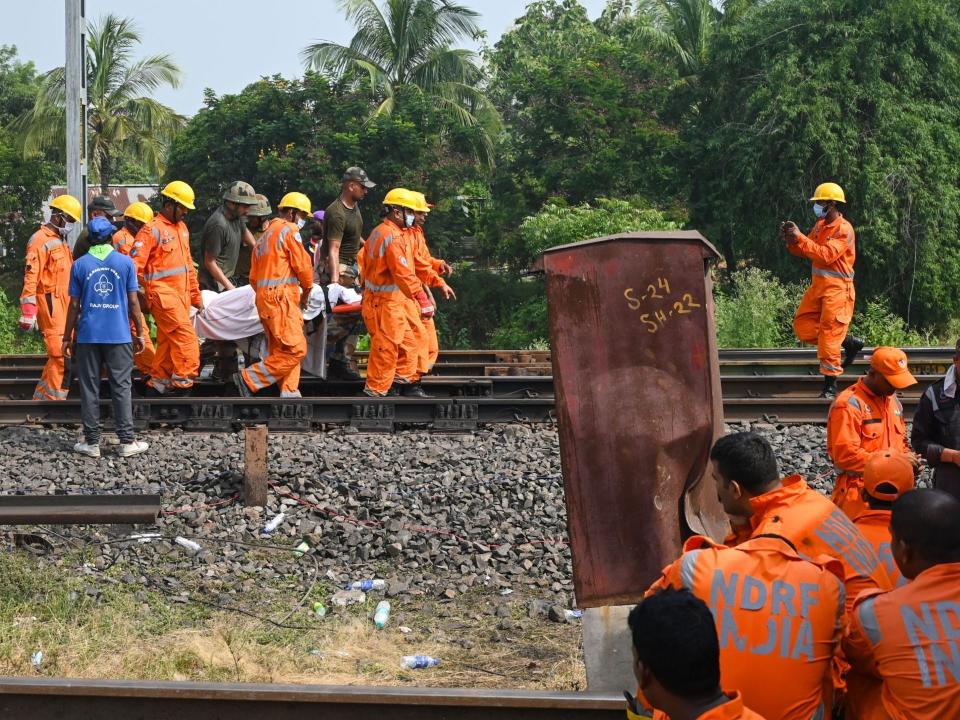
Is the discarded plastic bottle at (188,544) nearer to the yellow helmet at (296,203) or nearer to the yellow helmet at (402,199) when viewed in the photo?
the yellow helmet at (296,203)

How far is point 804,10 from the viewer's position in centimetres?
2112

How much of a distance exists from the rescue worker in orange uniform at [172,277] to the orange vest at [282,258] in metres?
0.77

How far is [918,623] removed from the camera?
2.94 meters

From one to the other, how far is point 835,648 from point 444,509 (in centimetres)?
432

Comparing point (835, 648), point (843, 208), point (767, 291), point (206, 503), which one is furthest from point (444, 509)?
point (843, 208)

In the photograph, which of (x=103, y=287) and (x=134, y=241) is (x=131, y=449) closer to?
(x=103, y=287)

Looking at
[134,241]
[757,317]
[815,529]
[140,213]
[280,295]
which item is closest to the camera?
[815,529]

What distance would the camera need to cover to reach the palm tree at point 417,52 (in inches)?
1179

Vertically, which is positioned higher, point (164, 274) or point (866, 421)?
point (164, 274)

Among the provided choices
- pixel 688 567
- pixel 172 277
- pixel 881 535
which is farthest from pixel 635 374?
pixel 172 277

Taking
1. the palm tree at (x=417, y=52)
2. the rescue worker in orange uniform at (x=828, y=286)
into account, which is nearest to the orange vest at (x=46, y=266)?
the rescue worker in orange uniform at (x=828, y=286)

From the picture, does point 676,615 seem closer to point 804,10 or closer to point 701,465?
point 701,465

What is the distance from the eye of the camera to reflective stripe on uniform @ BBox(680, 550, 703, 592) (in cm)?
310

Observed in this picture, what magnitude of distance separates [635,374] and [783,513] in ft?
2.99
